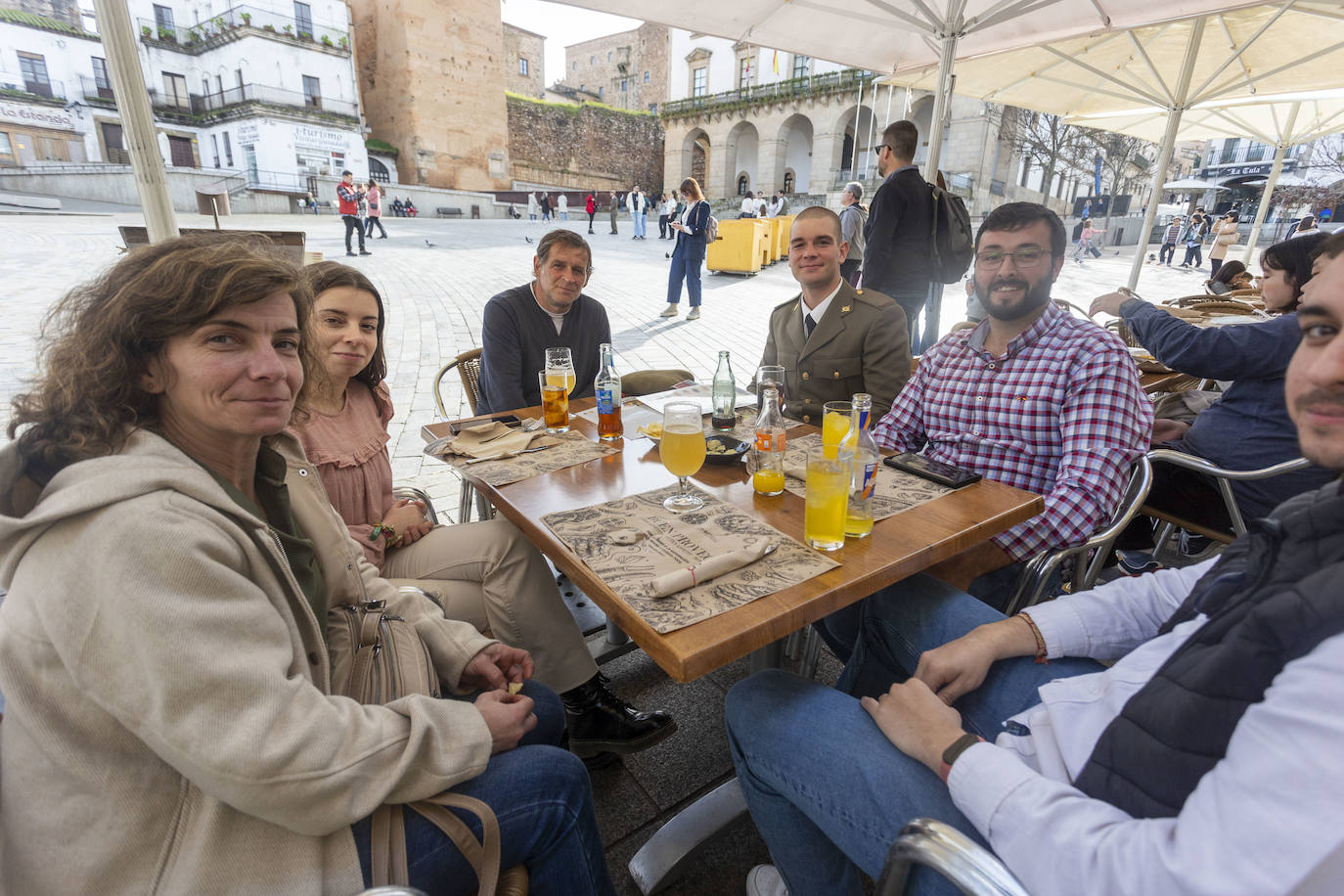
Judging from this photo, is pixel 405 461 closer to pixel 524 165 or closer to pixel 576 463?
pixel 576 463

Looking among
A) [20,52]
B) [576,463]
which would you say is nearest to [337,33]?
[20,52]

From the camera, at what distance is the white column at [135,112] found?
200 centimetres

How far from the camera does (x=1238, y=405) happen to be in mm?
2307

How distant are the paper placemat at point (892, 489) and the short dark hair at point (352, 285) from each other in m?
1.34

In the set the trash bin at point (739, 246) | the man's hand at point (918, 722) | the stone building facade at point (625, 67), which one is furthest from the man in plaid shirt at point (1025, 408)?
the stone building facade at point (625, 67)

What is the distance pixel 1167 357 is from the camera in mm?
2342

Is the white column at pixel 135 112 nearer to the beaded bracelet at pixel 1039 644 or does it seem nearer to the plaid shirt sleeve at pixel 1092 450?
the beaded bracelet at pixel 1039 644

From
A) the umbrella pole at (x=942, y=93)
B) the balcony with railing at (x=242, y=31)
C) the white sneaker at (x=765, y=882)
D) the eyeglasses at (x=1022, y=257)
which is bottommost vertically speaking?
the white sneaker at (x=765, y=882)

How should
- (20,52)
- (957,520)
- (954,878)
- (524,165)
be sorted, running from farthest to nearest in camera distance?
(524,165) → (20,52) → (957,520) → (954,878)

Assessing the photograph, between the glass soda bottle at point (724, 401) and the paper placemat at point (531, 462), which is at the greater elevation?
the glass soda bottle at point (724, 401)

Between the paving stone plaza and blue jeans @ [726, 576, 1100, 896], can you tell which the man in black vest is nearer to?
blue jeans @ [726, 576, 1100, 896]

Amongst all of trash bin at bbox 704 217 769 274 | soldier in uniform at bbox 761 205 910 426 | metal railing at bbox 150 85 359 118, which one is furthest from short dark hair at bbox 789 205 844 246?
metal railing at bbox 150 85 359 118

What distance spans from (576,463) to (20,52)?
4236 cm

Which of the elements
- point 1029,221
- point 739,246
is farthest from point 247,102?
point 1029,221
